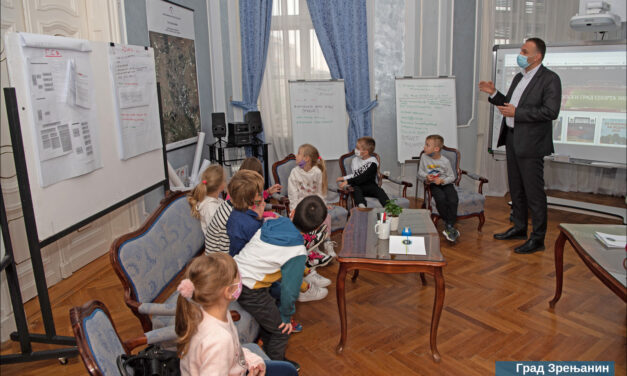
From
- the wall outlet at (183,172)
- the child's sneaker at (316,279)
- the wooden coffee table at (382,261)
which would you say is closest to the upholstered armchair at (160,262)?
the wooden coffee table at (382,261)

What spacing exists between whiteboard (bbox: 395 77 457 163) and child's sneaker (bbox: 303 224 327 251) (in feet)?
9.11

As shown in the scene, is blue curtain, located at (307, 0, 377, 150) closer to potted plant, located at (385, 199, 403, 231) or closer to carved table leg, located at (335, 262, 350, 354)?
potted plant, located at (385, 199, 403, 231)

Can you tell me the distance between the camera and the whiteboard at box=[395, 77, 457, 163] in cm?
597

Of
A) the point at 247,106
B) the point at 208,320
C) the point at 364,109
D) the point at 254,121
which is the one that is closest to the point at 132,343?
the point at 208,320

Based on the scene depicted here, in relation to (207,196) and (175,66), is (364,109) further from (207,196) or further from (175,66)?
(207,196)

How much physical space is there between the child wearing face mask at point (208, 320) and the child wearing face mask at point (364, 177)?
2.99 m

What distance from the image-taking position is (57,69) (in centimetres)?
287

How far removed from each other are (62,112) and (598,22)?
466cm

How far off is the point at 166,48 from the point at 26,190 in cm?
286

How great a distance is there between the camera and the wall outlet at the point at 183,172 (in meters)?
5.40

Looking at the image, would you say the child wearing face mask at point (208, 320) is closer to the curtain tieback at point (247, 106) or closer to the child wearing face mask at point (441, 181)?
the child wearing face mask at point (441, 181)

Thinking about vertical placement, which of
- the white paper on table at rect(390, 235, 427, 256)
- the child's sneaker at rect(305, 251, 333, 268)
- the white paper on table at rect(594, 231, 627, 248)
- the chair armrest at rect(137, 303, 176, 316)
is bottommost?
the child's sneaker at rect(305, 251, 333, 268)

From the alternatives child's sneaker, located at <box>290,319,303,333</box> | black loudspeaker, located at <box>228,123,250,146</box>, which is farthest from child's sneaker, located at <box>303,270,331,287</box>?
black loudspeaker, located at <box>228,123,250,146</box>

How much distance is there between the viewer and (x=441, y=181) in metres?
4.78
